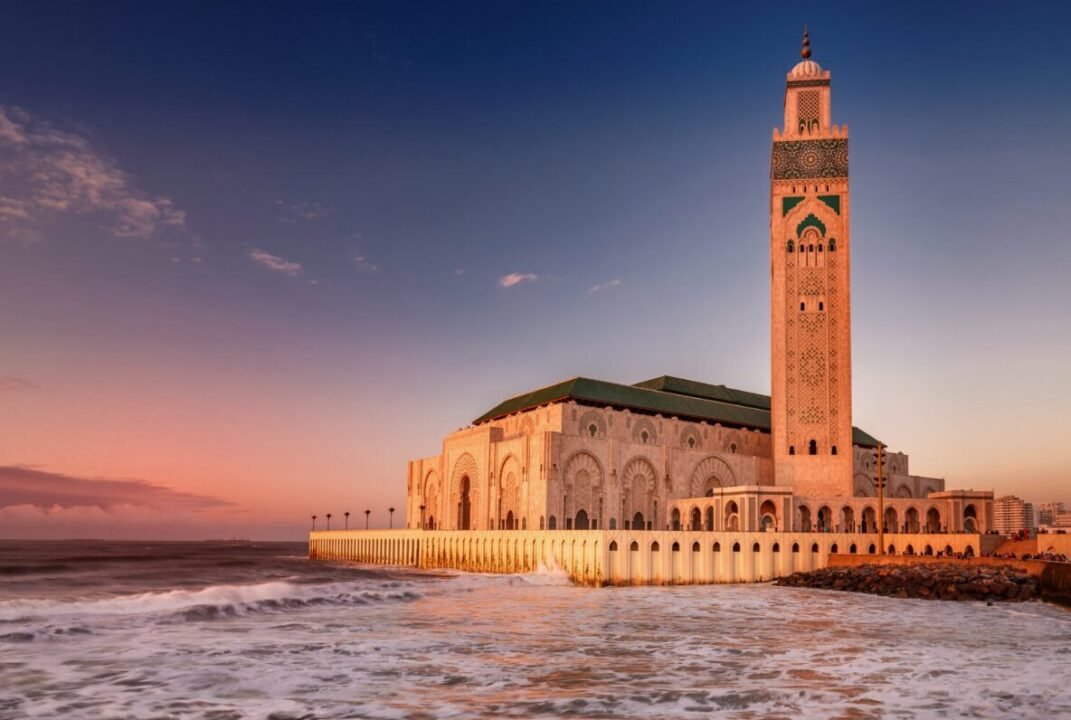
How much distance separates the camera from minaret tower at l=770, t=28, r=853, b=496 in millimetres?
62969

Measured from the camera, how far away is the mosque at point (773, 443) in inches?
2388

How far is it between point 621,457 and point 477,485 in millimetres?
11745

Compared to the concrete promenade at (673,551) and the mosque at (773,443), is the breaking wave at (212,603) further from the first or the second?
the mosque at (773,443)

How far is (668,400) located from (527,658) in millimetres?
53830

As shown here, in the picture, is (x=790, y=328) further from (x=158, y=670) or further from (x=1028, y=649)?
(x=158, y=670)

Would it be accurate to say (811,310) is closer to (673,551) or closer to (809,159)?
(809,159)

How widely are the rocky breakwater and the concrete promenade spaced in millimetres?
3706

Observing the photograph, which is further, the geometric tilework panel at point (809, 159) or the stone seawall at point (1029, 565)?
the geometric tilework panel at point (809, 159)

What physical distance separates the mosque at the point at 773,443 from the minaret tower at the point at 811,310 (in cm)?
8

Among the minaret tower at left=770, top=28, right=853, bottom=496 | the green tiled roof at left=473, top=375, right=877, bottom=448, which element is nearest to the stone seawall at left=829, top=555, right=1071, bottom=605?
the minaret tower at left=770, top=28, right=853, bottom=496

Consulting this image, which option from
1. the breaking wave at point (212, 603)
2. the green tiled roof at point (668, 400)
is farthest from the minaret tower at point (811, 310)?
the breaking wave at point (212, 603)

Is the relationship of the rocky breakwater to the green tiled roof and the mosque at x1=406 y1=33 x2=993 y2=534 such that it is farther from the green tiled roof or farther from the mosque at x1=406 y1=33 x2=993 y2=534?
the green tiled roof

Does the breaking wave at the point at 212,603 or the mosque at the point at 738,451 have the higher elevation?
the mosque at the point at 738,451

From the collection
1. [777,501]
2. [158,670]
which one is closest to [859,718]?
[158,670]
